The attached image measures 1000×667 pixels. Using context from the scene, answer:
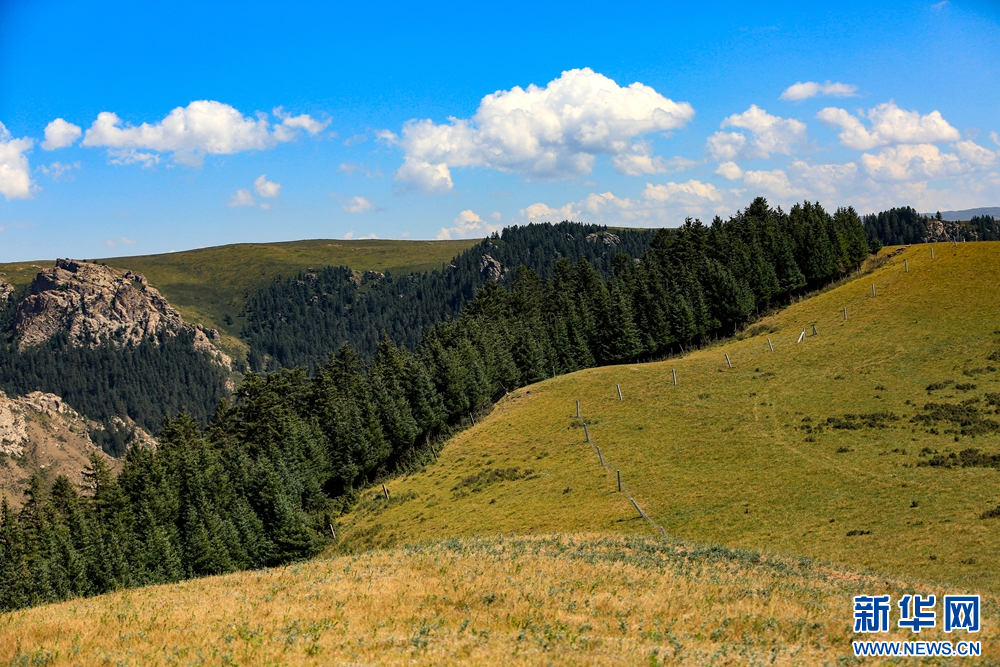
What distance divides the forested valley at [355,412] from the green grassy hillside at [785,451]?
8.99 m

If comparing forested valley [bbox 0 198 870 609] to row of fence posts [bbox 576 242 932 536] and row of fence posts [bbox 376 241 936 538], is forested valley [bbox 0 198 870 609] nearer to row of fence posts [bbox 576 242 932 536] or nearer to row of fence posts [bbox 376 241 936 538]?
row of fence posts [bbox 376 241 936 538]

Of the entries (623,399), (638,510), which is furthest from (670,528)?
(623,399)

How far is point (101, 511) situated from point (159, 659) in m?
74.2

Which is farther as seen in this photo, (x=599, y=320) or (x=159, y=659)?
(x=599, y=320)

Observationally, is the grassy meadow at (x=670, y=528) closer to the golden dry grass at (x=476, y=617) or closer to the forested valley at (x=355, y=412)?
the golden dry grass at (x=476, y=617)

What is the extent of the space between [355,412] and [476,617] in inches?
2681

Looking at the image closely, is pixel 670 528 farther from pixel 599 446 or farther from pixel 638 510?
pixel 599 446

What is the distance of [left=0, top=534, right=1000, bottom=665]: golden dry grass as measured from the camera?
615 inches

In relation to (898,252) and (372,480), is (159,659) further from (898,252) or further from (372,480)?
(898,252)

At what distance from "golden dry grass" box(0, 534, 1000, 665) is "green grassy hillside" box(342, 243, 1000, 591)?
38.9 feet

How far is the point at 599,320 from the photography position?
115 metres

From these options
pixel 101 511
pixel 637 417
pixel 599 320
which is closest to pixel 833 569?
pixel 637 417

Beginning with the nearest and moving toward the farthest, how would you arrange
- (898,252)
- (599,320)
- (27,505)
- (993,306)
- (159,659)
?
1. (159,659)
2. (993,306)
3. (27,505)
4. (599,320)
5. (898,252)

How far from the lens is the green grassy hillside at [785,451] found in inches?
1401
